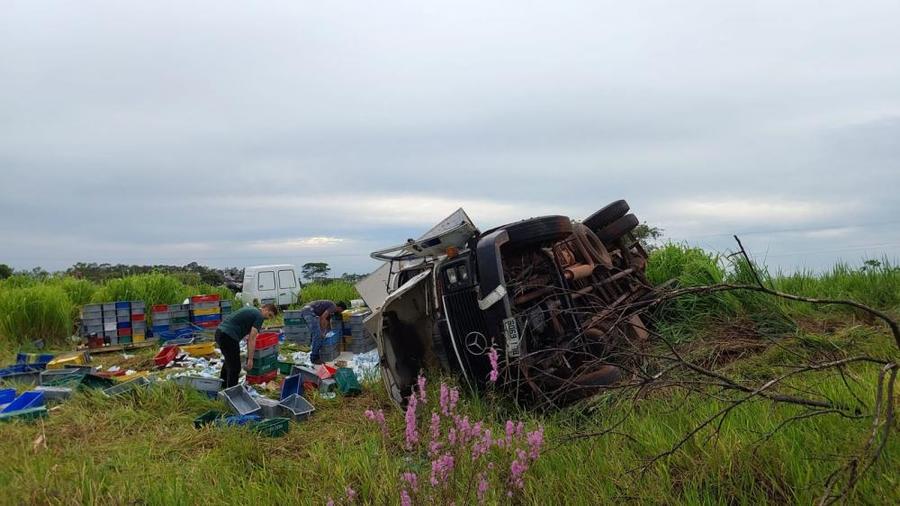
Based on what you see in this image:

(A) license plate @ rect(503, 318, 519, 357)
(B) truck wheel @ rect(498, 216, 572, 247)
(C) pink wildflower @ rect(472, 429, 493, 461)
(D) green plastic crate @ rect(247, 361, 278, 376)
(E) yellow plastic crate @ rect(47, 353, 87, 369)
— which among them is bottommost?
(D) green plastic crate @ rect(247, 361, 278, 376)

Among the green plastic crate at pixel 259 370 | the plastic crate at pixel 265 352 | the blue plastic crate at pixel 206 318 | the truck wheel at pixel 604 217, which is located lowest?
the green plastic crate at pixel 259 370

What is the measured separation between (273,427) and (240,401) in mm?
1133

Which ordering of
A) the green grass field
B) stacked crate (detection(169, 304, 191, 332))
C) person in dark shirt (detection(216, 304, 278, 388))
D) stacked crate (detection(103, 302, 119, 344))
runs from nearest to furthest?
1. the green grass field
2. person in dark shirt (detection(216, 304, 278, 388))
3. stacked crate (detection(103, 302, 119, 344))
4. stacked crate (detection(169, 304, 191, 332))

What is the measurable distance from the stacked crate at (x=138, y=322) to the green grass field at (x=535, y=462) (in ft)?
20.3

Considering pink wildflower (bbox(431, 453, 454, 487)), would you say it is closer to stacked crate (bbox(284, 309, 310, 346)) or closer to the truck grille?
the truck grille

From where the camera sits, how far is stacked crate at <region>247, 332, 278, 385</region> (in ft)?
25.1

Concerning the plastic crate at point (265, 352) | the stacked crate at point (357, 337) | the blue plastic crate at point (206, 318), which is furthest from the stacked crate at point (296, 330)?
the plastic crate at point (265, 352)

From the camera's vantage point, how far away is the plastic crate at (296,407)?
5.80 m

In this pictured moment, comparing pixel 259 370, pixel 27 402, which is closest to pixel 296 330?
pixel 259 370

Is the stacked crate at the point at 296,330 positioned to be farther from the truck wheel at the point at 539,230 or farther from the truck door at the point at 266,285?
the truck door at the point at 266,285

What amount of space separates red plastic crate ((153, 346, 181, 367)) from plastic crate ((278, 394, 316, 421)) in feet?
12.4

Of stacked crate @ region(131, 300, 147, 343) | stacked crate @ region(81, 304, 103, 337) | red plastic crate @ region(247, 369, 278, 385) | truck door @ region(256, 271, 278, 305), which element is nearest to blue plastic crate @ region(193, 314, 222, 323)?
stacked crate @ region(131, 300, 147, 343)

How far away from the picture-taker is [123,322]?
11.8m

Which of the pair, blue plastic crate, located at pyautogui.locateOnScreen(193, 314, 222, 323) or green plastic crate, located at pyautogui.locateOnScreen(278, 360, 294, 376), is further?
blue plastic crate, located at pyautogui.locateOnScreen(193, 314, 222, 323)
